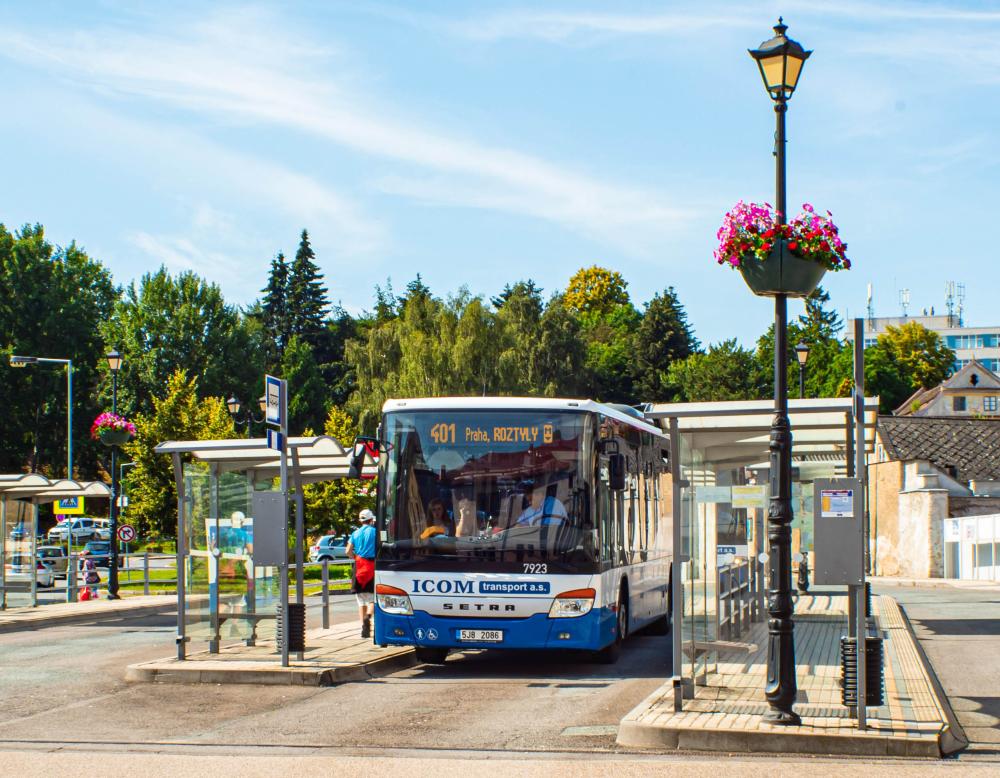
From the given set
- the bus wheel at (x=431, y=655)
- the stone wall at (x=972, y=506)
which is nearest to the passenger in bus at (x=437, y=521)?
the bus wheel at (x=431, y=655)

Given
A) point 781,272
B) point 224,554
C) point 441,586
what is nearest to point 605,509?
point 441,586

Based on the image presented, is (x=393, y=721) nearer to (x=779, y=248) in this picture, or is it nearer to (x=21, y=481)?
(x=779, y=248)

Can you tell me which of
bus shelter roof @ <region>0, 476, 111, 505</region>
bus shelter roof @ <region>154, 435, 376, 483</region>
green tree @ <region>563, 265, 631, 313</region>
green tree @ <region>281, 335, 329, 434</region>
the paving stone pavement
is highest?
green tree @ <region>563, 265, 631, 313</region>

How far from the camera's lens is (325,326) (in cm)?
10569

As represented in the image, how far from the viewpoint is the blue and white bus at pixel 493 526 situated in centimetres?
1524

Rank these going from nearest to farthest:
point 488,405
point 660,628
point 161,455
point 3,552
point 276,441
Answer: point 276,441 → point 488,405 → point 660,628 → point 3,552 → point 161,455

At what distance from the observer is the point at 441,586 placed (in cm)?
1539

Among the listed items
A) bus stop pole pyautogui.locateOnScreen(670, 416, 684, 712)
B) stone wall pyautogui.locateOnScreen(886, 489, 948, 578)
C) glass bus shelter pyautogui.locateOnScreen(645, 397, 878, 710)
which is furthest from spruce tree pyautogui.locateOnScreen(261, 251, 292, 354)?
bus stop pole pyautogui.locateOnScreen(670, 416, 684, 712)

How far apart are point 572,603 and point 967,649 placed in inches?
280

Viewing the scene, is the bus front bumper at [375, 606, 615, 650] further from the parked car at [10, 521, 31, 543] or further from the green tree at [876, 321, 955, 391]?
the green tree at [876, 321, 955, 391]

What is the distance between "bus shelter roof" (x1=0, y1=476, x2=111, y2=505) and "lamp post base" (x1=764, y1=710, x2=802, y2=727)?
2097 cm

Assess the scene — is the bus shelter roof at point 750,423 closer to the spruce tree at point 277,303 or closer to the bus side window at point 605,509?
the bus side window at point 605,509

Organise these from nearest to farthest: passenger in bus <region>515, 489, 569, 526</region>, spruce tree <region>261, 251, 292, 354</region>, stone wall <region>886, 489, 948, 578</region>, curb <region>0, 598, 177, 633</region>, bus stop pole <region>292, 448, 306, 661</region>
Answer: passenger in bus <region>515, 489, 569, 526</region>, bus stop pole <region>292, 448, 306, 661</region>, curb <region>0, 598, 177, 633</region>, stone wall <region>886, 489, 948, 578</region>, spruce tree <region>261, 251, 292, 354</region>

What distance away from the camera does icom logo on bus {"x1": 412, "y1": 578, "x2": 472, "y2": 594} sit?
603 inches
